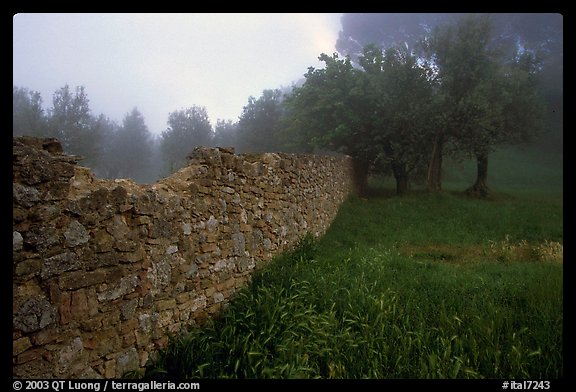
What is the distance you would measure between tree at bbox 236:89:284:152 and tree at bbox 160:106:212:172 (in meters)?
8.05

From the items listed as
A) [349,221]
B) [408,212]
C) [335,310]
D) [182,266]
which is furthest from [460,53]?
[182,266]

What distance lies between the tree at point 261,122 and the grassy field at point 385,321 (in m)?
28.0

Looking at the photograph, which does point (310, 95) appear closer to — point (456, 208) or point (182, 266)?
point (456, 208)

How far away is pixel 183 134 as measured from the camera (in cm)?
4303

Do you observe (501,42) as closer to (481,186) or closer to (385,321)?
(481,186)

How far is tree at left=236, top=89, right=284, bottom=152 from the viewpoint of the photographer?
115 ft

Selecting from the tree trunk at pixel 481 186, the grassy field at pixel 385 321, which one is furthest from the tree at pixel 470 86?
the grassy field at pixel 385 321

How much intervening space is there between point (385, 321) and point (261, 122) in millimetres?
33596

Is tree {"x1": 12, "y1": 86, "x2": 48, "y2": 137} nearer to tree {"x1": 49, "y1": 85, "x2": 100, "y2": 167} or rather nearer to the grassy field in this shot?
tree {"x1": 49, "y1": 85, "x2": 100, "y2": 167}

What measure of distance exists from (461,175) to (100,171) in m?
41.2

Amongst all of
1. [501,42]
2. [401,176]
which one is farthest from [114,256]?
[501,42]

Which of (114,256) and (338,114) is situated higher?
(338,114)

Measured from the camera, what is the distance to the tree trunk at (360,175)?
19.7m

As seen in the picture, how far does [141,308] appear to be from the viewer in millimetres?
3613
